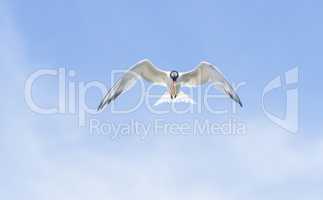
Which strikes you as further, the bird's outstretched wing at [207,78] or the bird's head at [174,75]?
the bird's head at [174,75]

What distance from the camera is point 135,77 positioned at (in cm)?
2128

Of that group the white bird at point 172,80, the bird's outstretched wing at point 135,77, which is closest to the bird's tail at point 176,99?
the white bird at point 172,80

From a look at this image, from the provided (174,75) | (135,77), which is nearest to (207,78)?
(174,75)

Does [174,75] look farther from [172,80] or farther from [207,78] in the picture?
[207,78]

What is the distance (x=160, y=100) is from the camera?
20.6 m

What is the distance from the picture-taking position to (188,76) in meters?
21.4

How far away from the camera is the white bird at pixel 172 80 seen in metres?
20.8

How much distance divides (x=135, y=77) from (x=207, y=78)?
2118 millimetres

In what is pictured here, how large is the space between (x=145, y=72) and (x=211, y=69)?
6.51ft

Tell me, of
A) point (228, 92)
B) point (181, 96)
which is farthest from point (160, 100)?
point (228, 92)

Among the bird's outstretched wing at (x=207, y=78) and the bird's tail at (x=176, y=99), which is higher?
the bird's outstretched wing at (x=207, y=78)

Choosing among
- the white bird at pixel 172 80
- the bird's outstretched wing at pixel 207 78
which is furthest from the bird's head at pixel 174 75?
the bird's outstretched wing at pixel 207 78

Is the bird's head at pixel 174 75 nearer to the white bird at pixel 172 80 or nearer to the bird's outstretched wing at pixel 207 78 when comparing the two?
the white bird at pixel 172 80

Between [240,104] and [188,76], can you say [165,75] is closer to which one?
[188,76]
